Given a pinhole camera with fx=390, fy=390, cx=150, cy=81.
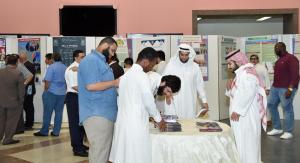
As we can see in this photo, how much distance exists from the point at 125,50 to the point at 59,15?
7.61ft

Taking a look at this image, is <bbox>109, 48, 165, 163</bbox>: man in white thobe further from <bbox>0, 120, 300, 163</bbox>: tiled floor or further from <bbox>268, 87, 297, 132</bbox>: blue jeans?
<bbox>268, 87, 297, 132</bbox>: blue jeans

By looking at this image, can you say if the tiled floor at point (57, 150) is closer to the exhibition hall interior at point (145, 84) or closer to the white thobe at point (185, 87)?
the exhibition hall interior at point (145, 84)

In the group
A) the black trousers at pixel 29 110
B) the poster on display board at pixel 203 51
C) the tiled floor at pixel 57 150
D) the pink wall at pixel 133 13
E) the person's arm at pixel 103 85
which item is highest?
the pink wall at pixel 133 13

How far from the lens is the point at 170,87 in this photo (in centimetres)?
339

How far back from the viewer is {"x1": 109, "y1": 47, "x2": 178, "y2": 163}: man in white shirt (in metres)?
3.03

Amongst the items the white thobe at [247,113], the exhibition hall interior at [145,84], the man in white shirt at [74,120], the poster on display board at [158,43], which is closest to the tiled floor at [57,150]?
the exhibition hall interior at [145,84]

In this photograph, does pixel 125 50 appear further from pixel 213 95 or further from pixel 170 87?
pixel 170 87

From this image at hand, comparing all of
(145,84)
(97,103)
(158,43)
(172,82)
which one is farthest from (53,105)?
(145,84)

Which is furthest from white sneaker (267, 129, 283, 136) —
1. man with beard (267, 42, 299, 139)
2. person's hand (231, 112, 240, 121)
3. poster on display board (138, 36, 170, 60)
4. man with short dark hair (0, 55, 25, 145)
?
man with short dark hair (0, 55, 25, 145)

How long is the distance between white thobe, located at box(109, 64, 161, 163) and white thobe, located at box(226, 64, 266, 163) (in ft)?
3.43

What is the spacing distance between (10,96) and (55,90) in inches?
31.0

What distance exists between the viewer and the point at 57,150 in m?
5.64

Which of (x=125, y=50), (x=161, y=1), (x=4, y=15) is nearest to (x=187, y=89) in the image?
(x=125, y=50)

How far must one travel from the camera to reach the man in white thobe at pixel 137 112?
3.03 m
